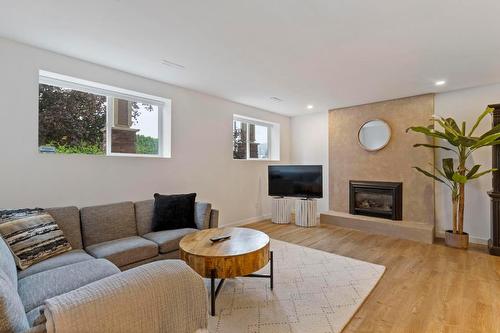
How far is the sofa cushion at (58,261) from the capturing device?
1.84m

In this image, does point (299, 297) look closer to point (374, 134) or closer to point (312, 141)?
point (374, 134)

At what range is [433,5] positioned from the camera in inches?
73.9

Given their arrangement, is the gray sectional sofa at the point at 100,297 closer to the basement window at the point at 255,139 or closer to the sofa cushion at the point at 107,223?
the sofa cushion at the point at 107,223

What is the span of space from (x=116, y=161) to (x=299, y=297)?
267 centimetres

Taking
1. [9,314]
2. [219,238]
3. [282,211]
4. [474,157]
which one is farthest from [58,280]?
[474,157]

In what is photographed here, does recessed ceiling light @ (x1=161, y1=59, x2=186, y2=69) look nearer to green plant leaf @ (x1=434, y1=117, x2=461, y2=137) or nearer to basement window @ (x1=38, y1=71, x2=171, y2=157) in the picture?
basement window @ (x1=38, y1=71, x2=171, y2=157)

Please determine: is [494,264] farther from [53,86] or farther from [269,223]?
[53,86]

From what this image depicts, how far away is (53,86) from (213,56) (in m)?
1.90

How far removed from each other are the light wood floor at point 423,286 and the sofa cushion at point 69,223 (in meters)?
2.56

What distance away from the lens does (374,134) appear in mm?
4789

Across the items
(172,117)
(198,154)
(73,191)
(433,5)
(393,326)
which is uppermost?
(433,5)

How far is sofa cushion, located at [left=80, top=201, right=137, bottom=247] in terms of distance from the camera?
8.44ft

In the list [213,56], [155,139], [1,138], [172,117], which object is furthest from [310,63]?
[1,138]

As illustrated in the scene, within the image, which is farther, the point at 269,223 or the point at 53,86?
the point at 269,223
